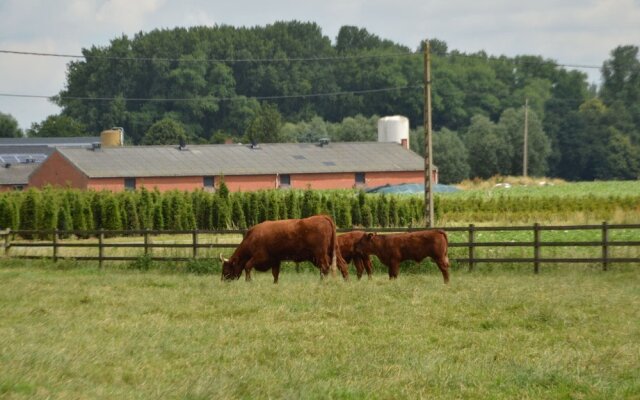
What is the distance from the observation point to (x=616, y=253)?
2758cm

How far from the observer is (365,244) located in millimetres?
25125

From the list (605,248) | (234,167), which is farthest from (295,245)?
(234,167)

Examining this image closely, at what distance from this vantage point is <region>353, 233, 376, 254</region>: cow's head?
25.0m

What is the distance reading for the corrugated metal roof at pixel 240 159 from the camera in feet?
235

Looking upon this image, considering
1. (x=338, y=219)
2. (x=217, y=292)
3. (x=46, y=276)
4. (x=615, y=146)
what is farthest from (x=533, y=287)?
(x=615, y=146)

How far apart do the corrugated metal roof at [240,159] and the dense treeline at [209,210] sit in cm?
2168

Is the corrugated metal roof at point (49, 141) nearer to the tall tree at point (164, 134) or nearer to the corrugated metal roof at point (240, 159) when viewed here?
the tall tree at point (164, 134)

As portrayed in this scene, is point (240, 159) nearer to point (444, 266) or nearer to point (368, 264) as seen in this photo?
point (368, 264)

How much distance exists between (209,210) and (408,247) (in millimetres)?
24935

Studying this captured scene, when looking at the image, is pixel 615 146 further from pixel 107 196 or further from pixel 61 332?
pixel 61 332

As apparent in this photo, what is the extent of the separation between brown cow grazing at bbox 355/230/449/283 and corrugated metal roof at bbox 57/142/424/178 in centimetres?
4634

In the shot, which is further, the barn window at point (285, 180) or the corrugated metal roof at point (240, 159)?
the barn window at point (285, 180)

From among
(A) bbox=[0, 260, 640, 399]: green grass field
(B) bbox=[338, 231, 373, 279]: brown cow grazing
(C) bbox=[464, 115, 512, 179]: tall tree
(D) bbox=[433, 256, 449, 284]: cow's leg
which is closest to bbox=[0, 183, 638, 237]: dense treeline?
(B) bbox=[338, 231, 373, 279]: brown cow grazing

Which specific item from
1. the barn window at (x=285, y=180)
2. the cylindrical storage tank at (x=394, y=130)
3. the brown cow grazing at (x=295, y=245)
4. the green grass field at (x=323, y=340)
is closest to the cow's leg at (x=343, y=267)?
→ the brown cow grazing at (x=295, y=245)
